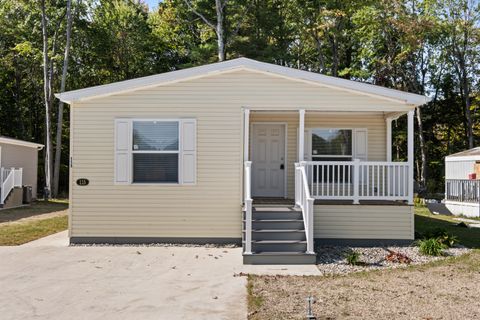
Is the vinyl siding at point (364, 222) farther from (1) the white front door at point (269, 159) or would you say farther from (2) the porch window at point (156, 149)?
(2) the porch window at point (156, 149)

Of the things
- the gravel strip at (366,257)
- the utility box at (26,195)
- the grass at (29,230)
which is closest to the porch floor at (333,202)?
the gravel strip at (366,257)

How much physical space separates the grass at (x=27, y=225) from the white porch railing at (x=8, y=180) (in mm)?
769

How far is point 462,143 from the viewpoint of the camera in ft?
101

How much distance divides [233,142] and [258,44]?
17.2 meters

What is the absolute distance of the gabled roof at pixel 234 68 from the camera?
996 cm

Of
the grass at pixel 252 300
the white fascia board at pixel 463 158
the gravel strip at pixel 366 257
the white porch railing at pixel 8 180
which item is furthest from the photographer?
the white fascia board at pixel 463 158

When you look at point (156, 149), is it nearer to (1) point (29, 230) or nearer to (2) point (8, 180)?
(1) point (29, 230)

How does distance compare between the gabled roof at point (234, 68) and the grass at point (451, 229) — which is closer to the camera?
the gabled roof at point (234, 68)

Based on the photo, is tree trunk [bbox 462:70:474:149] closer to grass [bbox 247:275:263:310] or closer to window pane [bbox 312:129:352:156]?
window pane [bbox 312:129:352:156]

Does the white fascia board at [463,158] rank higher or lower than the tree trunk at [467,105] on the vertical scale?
lower

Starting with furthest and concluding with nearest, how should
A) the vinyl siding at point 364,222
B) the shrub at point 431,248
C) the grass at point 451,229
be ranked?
1. the grass at point 451,229
2. the vinyl siding at point 364,222
3. the shrub at point 431,248

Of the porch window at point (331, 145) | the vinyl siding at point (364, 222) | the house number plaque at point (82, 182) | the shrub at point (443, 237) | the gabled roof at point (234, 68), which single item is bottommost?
the shrub at point (443, 237)

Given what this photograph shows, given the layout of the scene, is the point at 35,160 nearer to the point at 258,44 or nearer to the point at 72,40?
the point at 72,40

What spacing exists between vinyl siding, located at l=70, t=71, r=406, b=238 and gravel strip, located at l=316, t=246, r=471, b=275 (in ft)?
8.52
